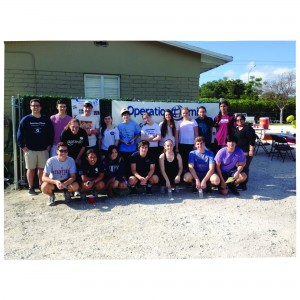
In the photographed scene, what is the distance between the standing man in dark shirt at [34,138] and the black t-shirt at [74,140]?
44 centimetres

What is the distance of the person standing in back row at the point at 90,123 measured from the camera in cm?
569

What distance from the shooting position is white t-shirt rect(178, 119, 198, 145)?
590cm

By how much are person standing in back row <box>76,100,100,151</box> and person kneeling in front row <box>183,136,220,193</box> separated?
2.06m

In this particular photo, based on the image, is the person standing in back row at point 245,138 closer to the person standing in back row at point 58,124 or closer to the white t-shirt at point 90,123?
the white t-shirt at point 90,123

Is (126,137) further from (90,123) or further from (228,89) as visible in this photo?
(228,89)

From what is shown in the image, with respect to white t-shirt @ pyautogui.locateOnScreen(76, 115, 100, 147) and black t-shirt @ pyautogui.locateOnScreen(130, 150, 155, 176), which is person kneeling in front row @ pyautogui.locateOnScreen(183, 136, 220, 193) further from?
white t-shirt @ pyautogui.locateOnScreen(76, 115, 100, 147)

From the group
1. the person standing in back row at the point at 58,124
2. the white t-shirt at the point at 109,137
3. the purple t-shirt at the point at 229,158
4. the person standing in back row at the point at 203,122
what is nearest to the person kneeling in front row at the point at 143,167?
the white t-shirt at the point at 109,137

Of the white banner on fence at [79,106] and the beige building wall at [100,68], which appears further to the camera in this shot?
the beige building wall at [100,68]

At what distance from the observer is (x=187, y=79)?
8.70 metres

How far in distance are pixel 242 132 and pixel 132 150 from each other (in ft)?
7.99

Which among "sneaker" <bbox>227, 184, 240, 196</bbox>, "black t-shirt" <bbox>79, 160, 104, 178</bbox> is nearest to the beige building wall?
"black t-shirt" <bbox>79, 160, 104, 178</bbox>

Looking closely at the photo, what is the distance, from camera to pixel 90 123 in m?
5.85

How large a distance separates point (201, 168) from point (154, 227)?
76.8 inches

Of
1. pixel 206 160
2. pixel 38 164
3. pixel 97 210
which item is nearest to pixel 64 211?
pixel 97 210
